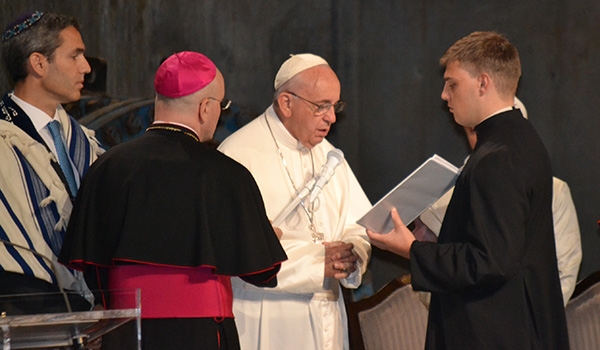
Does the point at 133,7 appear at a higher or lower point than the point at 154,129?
higher

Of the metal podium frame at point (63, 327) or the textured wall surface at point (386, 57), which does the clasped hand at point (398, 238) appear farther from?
the textured wall surface at point (386, 57)

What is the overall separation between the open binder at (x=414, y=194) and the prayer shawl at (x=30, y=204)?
1253 millimetres

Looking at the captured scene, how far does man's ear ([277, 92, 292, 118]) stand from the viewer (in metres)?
5.27

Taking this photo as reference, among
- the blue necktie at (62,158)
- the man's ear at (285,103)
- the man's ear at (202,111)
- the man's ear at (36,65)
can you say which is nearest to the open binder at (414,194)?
the man's ear at (202,111)

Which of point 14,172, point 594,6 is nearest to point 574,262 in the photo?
point 594,6

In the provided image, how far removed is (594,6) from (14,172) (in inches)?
164

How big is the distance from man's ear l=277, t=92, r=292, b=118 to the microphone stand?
1.20 ft

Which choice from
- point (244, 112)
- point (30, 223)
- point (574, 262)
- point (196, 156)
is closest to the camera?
point (196, 156)

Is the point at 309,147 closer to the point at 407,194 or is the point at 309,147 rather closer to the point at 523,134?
the point at 407,194

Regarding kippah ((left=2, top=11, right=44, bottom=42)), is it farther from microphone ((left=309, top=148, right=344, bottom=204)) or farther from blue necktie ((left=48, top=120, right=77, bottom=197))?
microphone ((left=309, top=148, right=344, bottom=204))

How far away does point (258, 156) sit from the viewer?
17.4ft

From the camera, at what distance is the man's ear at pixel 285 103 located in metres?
5.27

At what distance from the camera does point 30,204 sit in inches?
173

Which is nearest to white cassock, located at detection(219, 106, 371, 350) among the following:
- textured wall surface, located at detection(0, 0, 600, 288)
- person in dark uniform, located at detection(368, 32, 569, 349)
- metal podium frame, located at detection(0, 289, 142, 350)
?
person in dark uniform, located at detection(368, 32, 569, 349)
